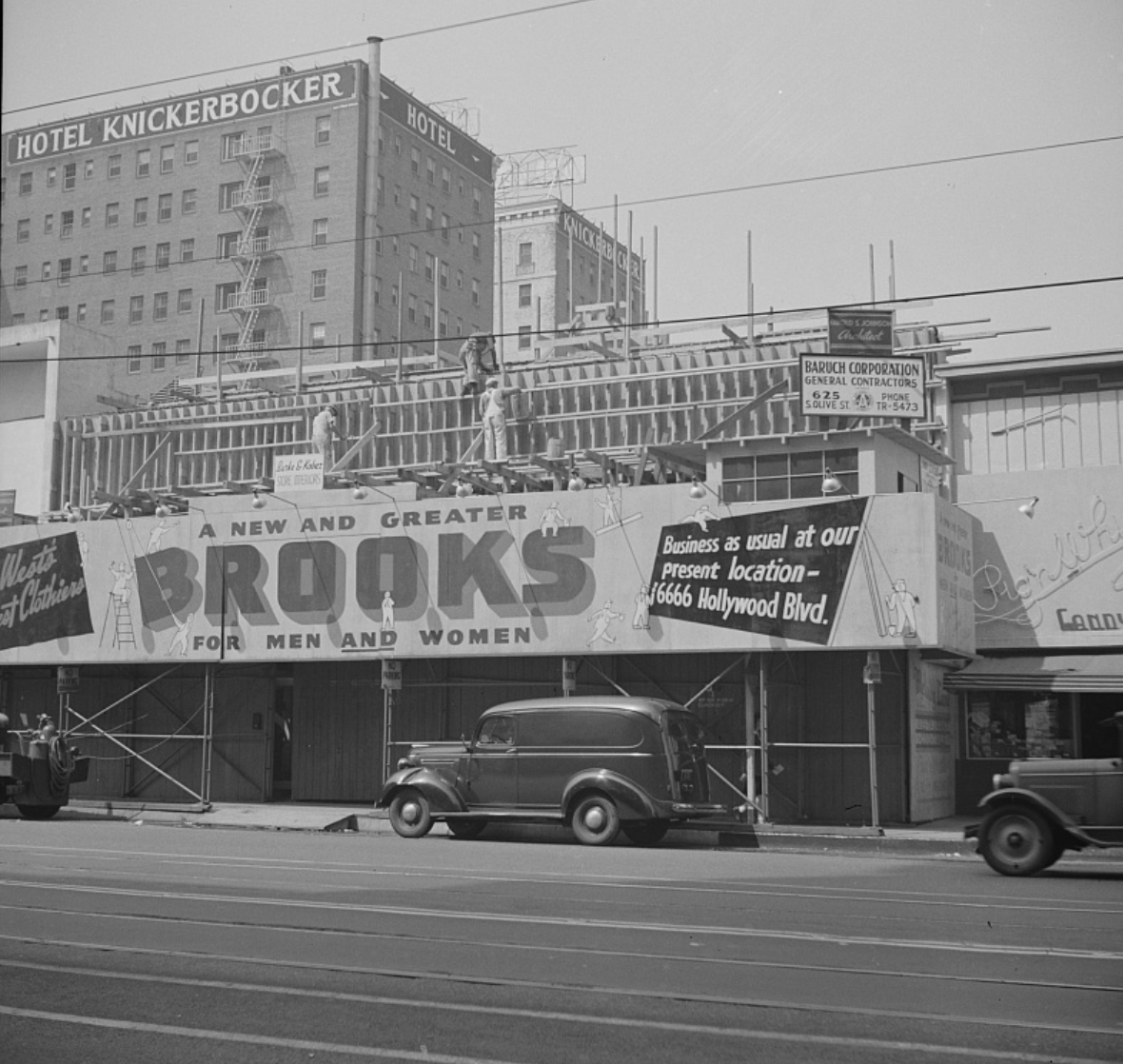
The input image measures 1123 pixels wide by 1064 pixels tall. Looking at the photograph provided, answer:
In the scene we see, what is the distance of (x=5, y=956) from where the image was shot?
10281mm

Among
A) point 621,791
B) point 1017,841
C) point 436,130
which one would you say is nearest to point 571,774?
point 621,791

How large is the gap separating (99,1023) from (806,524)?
18.1 meters

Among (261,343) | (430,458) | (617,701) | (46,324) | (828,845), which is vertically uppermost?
(261,343)

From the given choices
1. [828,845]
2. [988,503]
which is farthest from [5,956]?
[988,503]

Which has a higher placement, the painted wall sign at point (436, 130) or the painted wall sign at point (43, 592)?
the painted wall sign at point (436, 130)

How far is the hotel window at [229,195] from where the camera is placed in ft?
263

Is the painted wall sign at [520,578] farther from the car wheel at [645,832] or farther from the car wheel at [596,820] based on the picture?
the car wheel at [596,820]

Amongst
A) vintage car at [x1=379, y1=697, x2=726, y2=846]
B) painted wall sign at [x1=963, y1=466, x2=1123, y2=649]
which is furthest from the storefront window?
vintage car at [x1=379, y1=697, x2=726, y2=846]

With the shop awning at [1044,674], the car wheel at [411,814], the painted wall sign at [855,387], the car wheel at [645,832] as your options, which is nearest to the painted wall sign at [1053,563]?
the shop awning at [1044,674]

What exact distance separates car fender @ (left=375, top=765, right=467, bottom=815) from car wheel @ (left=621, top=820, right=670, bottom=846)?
249 centimetres

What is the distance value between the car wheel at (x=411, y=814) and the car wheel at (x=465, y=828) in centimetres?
38

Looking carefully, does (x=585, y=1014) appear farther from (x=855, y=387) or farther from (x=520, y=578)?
(x=855, y=387)

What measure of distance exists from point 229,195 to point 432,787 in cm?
6420

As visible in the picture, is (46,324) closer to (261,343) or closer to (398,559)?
(398,559)
